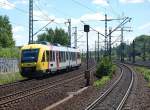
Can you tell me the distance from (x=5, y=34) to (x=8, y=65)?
60.9 metres

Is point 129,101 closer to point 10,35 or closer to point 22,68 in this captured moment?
point 22,68

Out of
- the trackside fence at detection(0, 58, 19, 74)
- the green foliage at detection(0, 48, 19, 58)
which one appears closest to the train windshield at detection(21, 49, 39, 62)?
the trackside fence at detection(0, 58, 19, 74)

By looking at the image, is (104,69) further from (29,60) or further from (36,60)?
(29,60)

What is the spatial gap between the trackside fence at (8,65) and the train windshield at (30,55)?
6.54 meters

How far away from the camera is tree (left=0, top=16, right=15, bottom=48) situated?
341ft

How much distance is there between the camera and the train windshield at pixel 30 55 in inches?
1455

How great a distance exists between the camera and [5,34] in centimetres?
10600

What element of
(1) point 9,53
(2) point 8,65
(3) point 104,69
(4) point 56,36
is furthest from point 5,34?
(3) point 104,69

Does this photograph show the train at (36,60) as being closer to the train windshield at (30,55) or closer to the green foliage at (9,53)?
the train windshield at (30,55)

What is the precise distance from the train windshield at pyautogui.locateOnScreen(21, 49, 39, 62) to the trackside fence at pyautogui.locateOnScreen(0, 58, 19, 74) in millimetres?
6543

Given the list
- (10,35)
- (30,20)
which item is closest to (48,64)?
(30,20)

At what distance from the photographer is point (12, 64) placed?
47812 mm

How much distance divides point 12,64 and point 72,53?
32.7 feet

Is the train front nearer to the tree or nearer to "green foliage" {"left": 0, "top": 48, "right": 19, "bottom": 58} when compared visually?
"green foliage" {"left": 0, "top": 48, "right": 19, "bottom": 58}
